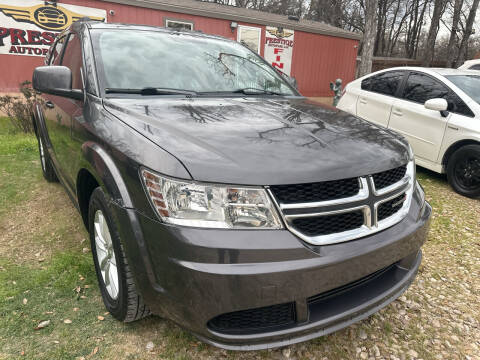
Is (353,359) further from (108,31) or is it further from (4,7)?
(4,7)

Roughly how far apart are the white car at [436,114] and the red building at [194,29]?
256 inches

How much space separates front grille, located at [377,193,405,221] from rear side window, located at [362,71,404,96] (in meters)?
4.17

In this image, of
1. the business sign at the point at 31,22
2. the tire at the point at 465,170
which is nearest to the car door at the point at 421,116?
the tire at the point at 465,170

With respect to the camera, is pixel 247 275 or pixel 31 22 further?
pixel 31 22

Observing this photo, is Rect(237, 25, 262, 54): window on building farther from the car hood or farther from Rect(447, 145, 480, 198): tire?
the car hood

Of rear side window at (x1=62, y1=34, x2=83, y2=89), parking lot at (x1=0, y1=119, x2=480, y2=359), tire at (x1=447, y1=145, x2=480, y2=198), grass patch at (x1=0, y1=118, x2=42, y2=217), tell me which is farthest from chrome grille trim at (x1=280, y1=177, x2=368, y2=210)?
tire at (x1=447, y1=145, x2=480, y2=198)

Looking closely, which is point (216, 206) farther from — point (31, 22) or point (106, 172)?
point (31, 22)

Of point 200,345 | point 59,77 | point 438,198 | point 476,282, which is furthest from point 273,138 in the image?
point 438,198

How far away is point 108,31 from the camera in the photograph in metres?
2.72

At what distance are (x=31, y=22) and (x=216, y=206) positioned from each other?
1078 centimetres

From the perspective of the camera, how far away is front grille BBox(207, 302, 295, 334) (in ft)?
5.10

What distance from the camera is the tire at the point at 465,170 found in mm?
4473

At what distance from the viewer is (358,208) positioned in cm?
Answer: 166

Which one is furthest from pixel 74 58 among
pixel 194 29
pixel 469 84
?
pixel 194 29
